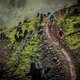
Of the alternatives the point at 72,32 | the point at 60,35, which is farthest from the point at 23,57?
the point at 72,32

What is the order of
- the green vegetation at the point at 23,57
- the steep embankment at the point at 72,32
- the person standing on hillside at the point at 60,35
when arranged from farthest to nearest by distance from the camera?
the green vegetation at the point at 23,57, the person standing on hillside at the point at 60,35, the steep embankment at the point at 72,32

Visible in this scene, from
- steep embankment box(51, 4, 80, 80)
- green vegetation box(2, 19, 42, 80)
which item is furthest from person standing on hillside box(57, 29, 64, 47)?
Result: green vegetation box(2, 19, 42, 80)

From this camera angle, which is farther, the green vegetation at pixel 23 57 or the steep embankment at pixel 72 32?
the green vegetation at pixel 23 57

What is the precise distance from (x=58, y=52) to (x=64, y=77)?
396 inches

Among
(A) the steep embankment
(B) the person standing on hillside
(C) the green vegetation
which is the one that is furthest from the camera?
(C) the green vegetation

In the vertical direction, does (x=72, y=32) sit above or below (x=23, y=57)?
above

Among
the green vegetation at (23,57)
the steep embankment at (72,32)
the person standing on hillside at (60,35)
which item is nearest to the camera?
the steep embankment at (72,32)

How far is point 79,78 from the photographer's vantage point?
141ft

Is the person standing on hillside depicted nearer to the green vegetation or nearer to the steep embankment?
the steep embankment

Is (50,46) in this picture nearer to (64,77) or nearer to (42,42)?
(42,42)

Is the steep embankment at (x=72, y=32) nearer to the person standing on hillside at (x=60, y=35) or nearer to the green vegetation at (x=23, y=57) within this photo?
the person standing on hillside at (x=60, y=35)

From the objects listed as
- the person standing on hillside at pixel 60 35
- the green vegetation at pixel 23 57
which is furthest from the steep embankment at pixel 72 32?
the green vegetation at pixel 23 57

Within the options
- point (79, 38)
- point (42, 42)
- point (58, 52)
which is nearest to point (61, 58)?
point (58, 52)

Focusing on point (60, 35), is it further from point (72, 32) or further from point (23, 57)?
point (23, 57)
